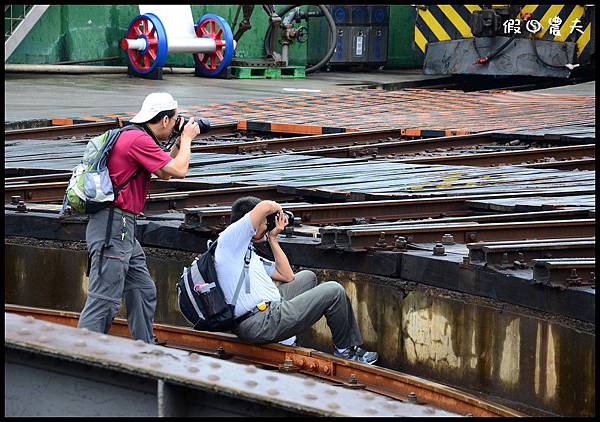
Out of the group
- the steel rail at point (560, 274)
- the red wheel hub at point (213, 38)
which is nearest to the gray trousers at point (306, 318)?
the steel rail at point (560, 274)

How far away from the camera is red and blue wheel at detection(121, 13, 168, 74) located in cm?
1856

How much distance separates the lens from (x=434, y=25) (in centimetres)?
1958

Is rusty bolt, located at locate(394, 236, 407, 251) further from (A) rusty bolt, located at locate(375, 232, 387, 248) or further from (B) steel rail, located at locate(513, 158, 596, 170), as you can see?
(B) steel rail, located at locate(513, 158, 596, 170)

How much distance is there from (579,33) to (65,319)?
12.9 metres

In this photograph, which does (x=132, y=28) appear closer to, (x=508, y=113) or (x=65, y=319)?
(x=508, y=113)

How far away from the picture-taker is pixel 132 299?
6.34m

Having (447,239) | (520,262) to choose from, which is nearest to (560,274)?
(520,262)

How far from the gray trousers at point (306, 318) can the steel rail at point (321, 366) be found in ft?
0.30

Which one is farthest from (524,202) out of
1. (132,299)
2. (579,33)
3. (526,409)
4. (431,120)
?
(579,33)

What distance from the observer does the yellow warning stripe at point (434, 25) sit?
19500 millimetres

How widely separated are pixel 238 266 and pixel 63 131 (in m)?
6.84

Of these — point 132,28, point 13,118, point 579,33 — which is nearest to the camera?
point 13,118

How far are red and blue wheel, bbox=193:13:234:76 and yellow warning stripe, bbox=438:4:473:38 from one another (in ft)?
11.0

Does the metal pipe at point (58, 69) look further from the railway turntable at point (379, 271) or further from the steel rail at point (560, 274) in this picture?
the steel rail at point (560, 274)
